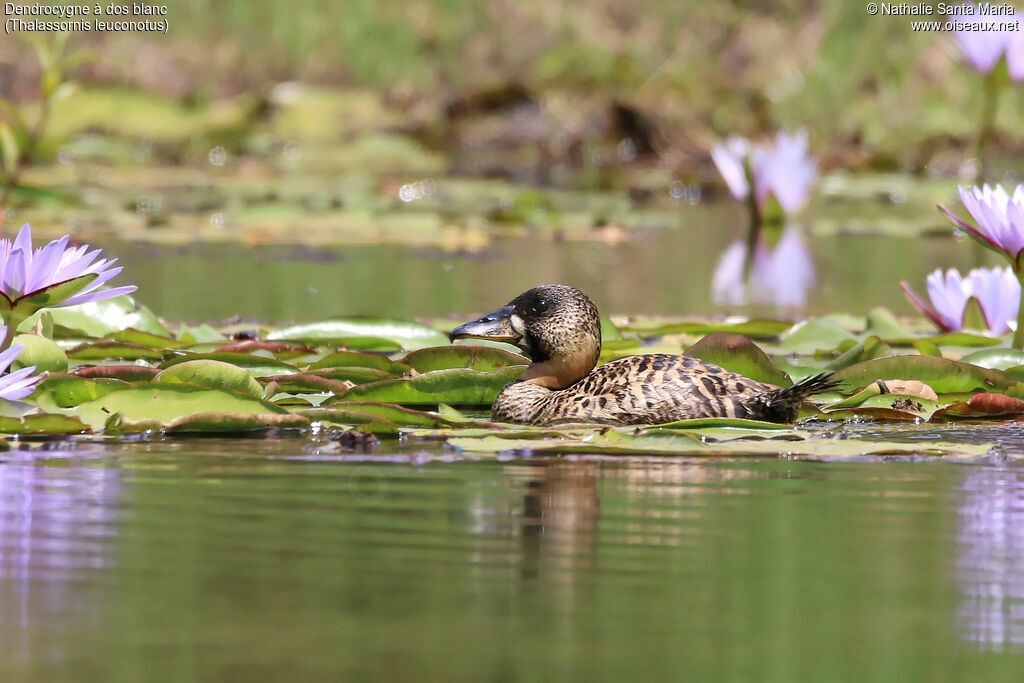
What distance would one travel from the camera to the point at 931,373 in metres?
5.20

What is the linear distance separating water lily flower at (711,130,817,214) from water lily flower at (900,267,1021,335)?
475cm

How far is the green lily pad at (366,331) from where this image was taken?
5988 millimetres

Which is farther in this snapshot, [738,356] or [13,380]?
[738,356]

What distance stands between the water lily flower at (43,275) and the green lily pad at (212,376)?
41cm

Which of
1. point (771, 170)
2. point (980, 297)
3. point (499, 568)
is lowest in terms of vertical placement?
point (499, 568)

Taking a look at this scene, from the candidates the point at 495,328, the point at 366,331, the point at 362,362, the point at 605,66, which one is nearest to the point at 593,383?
the point at 495,328

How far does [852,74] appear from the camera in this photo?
1988 centimetres

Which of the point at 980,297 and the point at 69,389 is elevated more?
the point at 980,297

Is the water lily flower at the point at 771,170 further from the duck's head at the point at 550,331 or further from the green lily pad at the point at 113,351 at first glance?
the green lily pad at the point at 113,351

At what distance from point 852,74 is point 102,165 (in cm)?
863

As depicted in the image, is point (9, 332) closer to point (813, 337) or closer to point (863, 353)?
point (863, 353)

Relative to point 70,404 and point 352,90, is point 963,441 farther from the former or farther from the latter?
point 352,90

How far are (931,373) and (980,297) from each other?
1.21 m

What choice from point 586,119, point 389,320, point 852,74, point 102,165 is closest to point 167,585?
point 389,320
